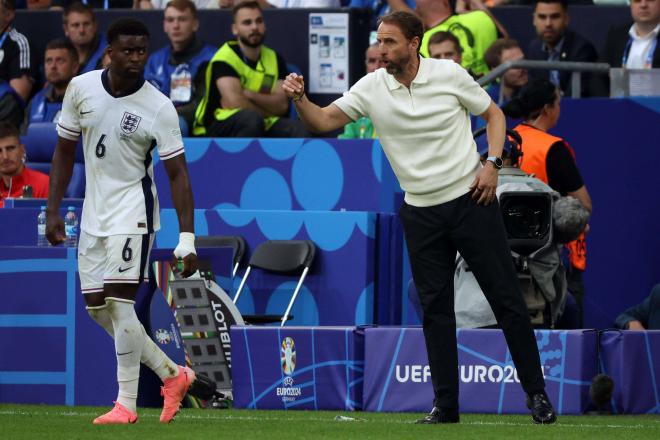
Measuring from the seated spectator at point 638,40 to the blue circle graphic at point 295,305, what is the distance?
3117 mm

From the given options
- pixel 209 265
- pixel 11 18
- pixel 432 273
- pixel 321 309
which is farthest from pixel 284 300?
pixel 11 18

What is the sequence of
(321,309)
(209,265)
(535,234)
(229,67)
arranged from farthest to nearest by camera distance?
(229,67) → (321,309) → (209,265) → (535,234)

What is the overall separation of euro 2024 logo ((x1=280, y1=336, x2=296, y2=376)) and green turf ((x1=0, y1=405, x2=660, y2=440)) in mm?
447

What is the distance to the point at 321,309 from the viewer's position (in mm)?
10531

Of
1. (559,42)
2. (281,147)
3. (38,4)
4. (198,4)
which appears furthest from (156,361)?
(38,4)

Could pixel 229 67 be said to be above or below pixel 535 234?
above

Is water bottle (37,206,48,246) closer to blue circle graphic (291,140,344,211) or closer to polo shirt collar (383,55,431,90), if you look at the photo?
blue circle graphic (291,140,344,211)

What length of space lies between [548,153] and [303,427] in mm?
2687

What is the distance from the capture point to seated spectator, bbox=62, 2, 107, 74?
43.7ft

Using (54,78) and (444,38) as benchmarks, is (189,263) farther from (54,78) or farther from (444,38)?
(54,78)

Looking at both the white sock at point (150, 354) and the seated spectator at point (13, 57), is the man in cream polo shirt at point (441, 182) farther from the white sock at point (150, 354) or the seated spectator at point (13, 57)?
the seated spectator at point (13, 57)

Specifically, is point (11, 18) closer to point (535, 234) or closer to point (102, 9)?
point (102, 9)

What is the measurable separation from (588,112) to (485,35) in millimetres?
1637

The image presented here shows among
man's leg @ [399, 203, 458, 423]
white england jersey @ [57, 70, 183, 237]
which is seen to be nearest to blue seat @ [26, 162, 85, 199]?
white england jersey @ [57, 70, 183, 237]
